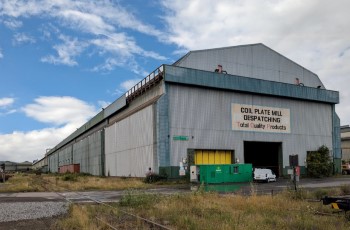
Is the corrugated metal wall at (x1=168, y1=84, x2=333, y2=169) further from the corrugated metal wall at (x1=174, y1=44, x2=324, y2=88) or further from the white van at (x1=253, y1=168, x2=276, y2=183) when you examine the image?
the white van at (x1=253, y1=168, x2=276, y2=183)

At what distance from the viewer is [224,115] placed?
4616 cm

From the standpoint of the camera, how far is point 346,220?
11.8m

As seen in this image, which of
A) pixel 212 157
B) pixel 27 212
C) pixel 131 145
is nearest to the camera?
pixel 27 212

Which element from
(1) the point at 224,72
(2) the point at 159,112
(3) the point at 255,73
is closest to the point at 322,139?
(3) the point at 255,73

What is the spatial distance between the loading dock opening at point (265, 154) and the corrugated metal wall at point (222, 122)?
3.56ft

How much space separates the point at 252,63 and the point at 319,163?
16050 mm

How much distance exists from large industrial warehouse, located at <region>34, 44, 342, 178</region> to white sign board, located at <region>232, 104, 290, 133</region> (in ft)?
0.39

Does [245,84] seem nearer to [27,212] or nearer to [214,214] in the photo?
[27,212]

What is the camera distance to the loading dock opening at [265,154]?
51844mm

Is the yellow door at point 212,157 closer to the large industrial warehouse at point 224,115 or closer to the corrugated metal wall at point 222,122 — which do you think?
the large industrial warehouse at point 224,115

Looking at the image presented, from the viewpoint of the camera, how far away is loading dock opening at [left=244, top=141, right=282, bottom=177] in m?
51.8

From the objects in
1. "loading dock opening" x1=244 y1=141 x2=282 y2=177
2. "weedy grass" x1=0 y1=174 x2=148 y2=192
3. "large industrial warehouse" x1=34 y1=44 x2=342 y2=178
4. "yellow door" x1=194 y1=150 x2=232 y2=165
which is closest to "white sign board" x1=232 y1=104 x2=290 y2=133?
"large industrial warehouse" x1=34 y1=44 x2=342 y2=178

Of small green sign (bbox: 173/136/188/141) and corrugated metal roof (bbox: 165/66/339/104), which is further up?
corrugated metal roof (bbox: 165/66/339/104)

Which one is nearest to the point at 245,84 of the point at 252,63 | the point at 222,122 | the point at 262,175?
the point at 252,63
